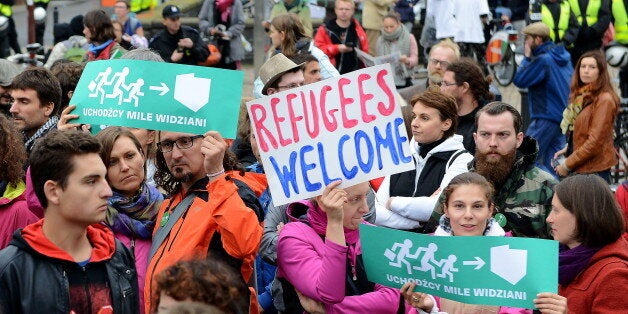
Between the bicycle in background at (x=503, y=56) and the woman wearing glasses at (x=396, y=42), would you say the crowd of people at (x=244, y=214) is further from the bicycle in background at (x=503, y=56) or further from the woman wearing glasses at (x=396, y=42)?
the bicycle in background at (x=503, y=56)

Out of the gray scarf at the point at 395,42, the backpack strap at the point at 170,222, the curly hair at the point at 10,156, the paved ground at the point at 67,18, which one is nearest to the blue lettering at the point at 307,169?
the backpack strap at the point at 170,222

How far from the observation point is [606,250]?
5641 mm

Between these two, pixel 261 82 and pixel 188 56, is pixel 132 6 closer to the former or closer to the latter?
pixel 188 56

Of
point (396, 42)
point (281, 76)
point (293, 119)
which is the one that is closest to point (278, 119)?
point (293, 119)

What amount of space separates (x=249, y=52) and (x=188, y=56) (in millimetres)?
6289

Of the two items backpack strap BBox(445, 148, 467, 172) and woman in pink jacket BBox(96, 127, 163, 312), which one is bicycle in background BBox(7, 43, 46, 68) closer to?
backpack strap BBox(445, 148, 467, 172)

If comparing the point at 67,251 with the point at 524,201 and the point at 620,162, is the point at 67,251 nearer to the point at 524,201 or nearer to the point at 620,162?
the point at 524,201

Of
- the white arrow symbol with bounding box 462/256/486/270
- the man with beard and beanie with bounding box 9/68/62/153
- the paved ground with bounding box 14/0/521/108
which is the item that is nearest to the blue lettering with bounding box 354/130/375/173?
the white arrow symbol with bounding box 462/256/486/270

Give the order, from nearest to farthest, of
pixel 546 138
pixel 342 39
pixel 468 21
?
pixel 546 138
pixel 342 39
pixel 468 21

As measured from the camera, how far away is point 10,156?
6160 mm

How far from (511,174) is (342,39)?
735cm

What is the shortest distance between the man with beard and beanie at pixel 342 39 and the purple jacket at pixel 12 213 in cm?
742

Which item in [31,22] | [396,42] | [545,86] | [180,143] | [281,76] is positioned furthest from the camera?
[31,22]

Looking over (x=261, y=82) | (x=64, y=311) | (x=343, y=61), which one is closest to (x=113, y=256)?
(x=64, y=311)
